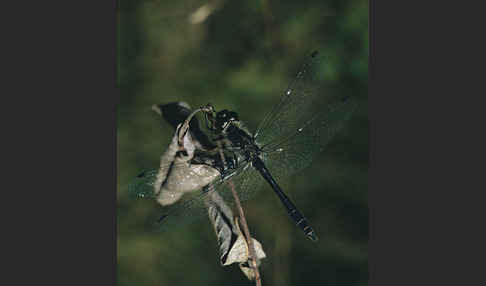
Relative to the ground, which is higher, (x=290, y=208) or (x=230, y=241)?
(x=290, y=208)

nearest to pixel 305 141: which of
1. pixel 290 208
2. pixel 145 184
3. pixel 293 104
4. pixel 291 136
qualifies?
pixel 291 136

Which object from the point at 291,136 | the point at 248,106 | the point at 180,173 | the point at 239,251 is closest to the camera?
the point at 239,251

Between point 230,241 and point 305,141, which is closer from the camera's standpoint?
point 230,241

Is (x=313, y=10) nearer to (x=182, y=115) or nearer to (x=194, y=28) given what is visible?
(x=194, y=28)

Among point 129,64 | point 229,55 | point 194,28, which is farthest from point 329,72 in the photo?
point 129,64

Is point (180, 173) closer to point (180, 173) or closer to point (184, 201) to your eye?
point (180, 173)

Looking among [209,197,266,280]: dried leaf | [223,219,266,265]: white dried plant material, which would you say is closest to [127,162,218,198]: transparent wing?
[209,197,266,280]: dried leaf

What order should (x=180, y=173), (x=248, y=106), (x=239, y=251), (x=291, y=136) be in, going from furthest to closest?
1. (x=248, y=106)
2. (x=291, y=136)
3. (x=180, y=173)
4. (x=239, y=251)
